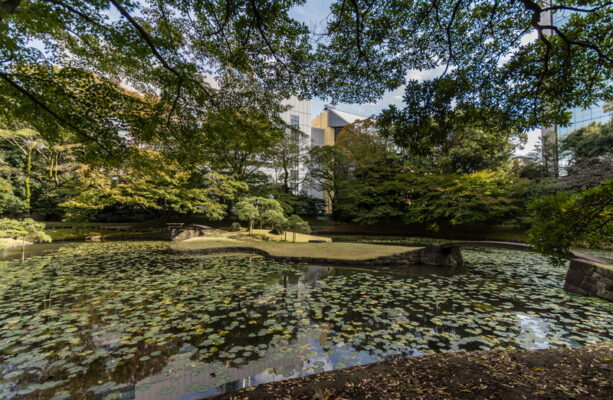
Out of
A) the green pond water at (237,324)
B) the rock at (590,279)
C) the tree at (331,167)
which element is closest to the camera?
the green pond water at (237,324)

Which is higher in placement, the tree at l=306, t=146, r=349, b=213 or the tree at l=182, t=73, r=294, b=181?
the tree at l=306, t=146, r=349, b=213

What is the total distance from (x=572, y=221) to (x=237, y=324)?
4.00 m

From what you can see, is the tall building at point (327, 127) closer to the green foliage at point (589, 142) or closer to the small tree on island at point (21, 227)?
the green foliage at point (589, 142)

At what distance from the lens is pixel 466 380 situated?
1987 millimetres

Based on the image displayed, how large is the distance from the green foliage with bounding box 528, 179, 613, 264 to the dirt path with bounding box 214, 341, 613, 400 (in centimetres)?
100

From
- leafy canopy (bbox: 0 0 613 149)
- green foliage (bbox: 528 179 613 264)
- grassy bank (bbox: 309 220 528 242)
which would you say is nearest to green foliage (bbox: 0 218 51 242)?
leafy canopy (bbox: 0 0 613 149)

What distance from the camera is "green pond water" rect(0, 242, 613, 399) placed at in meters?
2.38

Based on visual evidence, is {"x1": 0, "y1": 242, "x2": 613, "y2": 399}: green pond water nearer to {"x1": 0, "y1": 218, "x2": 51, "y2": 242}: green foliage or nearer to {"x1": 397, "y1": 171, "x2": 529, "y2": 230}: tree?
{"x1": 0, "y1": 218, "x2": 51, "y2": 242}: green foliage

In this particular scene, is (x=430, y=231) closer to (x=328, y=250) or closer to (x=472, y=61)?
(x=328, y=250)

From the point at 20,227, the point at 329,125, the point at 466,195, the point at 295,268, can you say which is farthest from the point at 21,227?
the point at 329,125

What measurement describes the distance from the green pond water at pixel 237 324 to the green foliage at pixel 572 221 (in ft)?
4.55

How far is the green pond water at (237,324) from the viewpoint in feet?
7.82

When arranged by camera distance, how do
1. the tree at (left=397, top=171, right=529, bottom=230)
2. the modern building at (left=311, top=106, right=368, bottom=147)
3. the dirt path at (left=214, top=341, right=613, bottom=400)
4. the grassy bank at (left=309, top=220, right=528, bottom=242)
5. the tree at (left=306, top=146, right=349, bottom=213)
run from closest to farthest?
the dirt path at (left=214, top=341, right=613, bottom=400) < the tree at (left=397, top=171, right=529, bottom=230) < the grassy bank at (left=309, top=220, right=528, bottom=242) < the tree at (left=306, top=146, right=349, bottom=213) < the modern building at (left=311, top=106, right=368, bottom=147)

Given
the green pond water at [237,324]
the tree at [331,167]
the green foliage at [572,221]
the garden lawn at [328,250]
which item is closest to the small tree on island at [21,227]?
the green pond water at [237,324]
